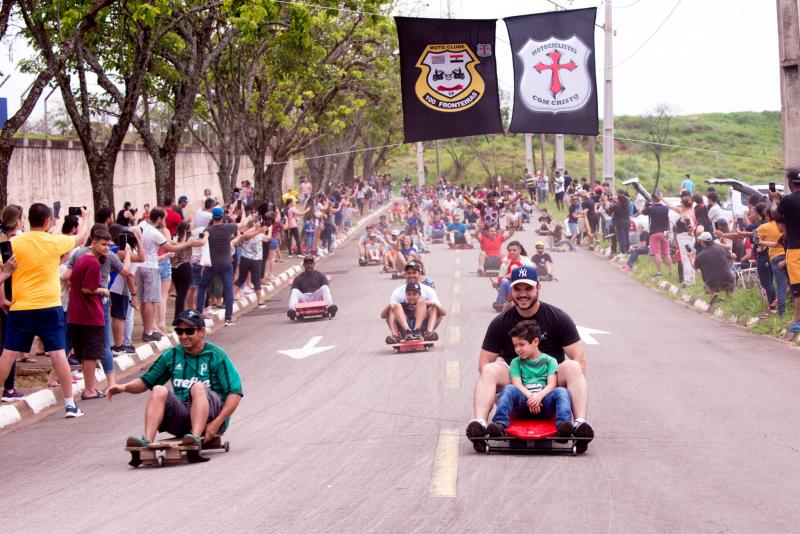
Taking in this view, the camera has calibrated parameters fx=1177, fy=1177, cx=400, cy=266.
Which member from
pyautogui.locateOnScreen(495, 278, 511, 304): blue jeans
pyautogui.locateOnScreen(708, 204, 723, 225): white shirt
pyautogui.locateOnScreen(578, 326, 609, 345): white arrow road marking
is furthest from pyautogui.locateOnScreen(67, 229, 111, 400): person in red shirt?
pyautogui.locateOnScreen(708, 204, 723, 225): white shirt

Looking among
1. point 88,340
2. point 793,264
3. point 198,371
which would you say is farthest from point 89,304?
point 793,264

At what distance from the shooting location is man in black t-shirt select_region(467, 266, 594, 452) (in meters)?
9.05

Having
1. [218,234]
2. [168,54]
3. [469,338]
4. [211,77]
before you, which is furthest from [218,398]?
[211,77]

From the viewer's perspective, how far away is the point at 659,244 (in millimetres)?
26906

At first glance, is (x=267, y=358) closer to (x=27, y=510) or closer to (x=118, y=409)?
(x=118, y=409)

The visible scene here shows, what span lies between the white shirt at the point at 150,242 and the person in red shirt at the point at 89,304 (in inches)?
152

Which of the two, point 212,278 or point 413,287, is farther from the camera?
point 212,278

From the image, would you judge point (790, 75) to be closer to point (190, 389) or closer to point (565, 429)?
point (565, 429)

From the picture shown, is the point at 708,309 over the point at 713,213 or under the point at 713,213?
under

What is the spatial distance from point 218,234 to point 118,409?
7.18 metres

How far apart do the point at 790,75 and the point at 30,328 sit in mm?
11929

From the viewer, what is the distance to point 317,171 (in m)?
56.0

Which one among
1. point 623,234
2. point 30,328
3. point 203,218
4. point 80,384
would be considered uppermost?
point 203,218

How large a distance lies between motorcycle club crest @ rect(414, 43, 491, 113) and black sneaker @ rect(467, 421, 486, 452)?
11.6 meters
